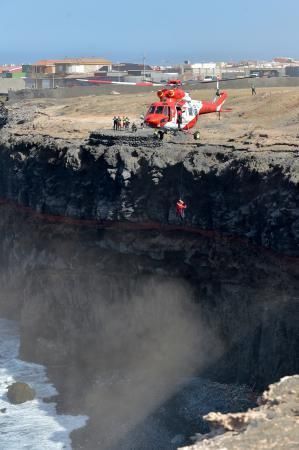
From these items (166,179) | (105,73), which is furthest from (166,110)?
(105,73)

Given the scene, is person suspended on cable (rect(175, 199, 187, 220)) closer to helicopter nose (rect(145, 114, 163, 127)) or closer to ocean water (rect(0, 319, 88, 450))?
helicopter nose (rect(145, 114, 163, 127))

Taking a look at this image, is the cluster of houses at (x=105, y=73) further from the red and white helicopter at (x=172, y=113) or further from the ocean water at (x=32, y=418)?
the ocean water at (x=32, y=418)

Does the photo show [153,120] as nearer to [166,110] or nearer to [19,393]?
[166,110]

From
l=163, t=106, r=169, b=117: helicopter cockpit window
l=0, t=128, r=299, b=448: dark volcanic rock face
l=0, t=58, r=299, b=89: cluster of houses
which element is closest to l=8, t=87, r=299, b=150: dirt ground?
l=163, t=106, r=169, b=117: helicopter cockpit window

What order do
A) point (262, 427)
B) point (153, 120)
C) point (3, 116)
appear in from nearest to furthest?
point (262, 427) → point (153, 120) → point (3, 116)

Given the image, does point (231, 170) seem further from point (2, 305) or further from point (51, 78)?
point (51, 78)

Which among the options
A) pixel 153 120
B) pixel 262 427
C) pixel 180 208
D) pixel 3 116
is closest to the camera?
pixel 262 427

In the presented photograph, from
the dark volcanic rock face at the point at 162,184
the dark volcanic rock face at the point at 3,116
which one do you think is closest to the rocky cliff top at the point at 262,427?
the dark volcanic rock face at the point at 162,184
